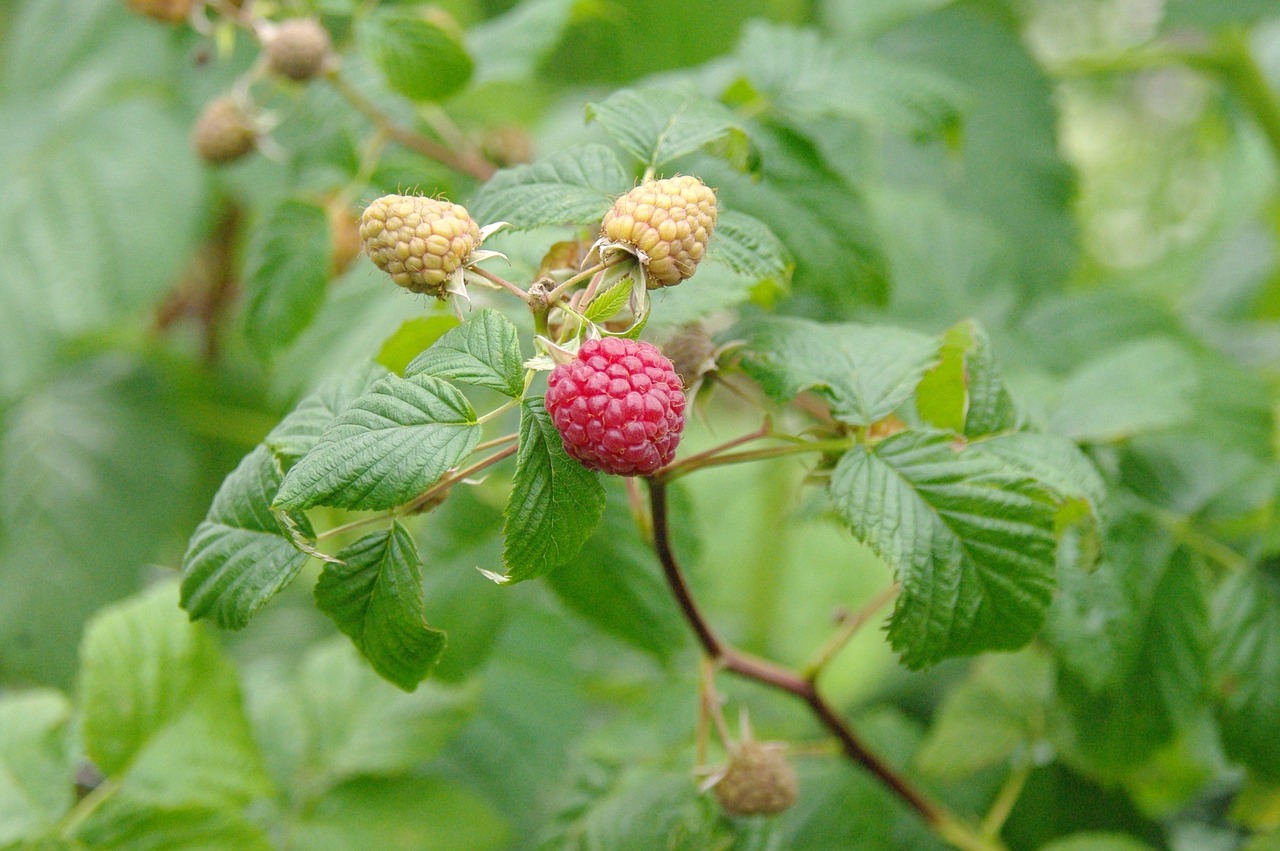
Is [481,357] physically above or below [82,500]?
above

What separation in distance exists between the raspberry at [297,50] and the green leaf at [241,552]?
39 centimetres

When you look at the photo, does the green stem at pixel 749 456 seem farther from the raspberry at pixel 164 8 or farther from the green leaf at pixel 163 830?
the raspberry at pixel 164 8

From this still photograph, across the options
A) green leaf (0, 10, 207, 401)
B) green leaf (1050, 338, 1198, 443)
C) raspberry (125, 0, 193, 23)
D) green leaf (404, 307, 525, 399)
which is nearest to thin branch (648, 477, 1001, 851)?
green leaf (404, 307, 525, 399)

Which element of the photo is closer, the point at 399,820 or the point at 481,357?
the point at 481,357

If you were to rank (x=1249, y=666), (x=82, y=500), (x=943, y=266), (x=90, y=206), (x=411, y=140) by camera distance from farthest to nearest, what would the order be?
(x=82, y=500)
(x=90, y=206)
(x=943, y=266)
(x=411, y=140)
(x=1249, y=666)

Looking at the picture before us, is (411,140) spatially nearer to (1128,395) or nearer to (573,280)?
(573,280)

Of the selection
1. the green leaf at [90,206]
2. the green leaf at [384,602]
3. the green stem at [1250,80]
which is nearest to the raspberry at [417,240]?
the green leaf at [384,602]

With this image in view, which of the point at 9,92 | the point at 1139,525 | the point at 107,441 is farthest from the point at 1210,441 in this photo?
the point at 9,92

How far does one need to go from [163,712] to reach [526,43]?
0.60 metres

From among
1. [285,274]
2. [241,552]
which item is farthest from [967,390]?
[285,274]

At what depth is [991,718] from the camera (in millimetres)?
894

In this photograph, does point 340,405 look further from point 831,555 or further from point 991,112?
point 831,555

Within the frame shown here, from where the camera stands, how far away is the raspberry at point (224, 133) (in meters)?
0.82

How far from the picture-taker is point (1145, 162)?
2.10 meters
